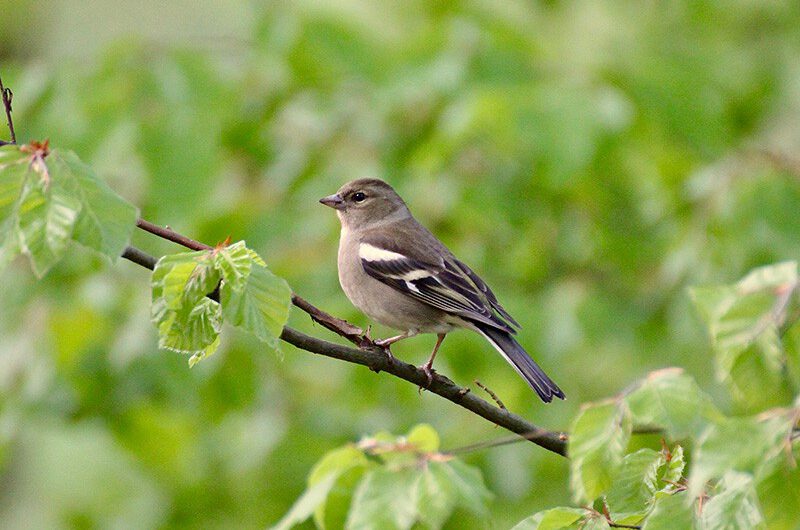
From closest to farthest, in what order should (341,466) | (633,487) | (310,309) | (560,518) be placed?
1. (560,518)
2. (633,487)
3. (310,309)
4. (341,466)

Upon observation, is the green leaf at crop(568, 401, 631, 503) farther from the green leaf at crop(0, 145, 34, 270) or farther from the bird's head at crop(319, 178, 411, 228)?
the bird's head at crop(319, 178, 411, 228)

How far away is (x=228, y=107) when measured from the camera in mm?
5648

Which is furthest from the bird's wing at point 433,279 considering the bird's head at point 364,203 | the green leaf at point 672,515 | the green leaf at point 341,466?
the green leaf at point 672,515

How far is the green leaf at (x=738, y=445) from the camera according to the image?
5.68ft

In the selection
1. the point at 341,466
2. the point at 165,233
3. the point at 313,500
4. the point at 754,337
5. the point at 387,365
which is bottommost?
the point at 313,500

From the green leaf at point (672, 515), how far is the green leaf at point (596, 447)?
0.39 feet

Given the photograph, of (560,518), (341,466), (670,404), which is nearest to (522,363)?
(341,466)

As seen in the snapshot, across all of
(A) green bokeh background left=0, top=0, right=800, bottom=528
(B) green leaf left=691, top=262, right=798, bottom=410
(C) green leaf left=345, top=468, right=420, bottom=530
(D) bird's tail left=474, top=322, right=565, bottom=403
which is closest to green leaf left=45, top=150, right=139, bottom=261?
(C) green leaf left=345, top=468, right=420, bottom=530

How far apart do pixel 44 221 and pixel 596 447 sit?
4.00 feet

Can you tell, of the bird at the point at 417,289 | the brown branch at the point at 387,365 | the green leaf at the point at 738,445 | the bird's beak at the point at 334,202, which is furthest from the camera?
the bird's beak at the point at 334,202

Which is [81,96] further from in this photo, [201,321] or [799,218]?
[799,218]

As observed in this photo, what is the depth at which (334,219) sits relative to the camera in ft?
20.9

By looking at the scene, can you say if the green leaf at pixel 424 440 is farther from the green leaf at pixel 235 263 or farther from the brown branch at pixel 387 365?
the green leaf at pixel 235 263

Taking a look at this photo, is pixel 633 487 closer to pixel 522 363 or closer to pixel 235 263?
pixel 235 263
